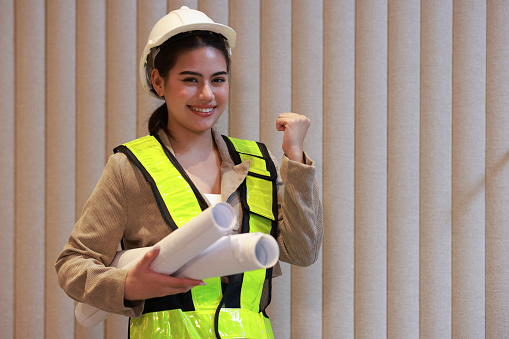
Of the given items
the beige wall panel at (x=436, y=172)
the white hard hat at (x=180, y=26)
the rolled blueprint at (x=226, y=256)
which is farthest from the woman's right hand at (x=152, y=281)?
the beige wall panel at (x=436, y=172)

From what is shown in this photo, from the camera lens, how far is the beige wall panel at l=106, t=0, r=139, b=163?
1940mm

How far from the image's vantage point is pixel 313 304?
76.3 inches

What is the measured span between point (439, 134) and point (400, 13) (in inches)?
16.0

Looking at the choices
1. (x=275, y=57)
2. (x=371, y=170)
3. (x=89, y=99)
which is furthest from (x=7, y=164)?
(x=371, y=170)

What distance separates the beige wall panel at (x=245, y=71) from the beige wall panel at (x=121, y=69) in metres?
0.32

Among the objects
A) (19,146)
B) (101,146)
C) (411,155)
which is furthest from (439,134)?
(19,146)

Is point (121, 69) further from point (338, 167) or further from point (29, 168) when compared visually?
point (338, 167)

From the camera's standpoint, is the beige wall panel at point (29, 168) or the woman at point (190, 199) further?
the beige wall panel at point (29, 168)

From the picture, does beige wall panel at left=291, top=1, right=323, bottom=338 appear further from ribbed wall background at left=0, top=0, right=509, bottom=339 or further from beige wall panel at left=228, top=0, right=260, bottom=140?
beige wall panel at left=228, top=0, right=260, bottom=140

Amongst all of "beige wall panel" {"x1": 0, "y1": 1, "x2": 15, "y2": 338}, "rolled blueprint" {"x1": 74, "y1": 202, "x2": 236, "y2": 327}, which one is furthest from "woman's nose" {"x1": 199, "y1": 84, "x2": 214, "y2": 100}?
"beige wall panel" {"x1": 0, "y1": 1, "x2": 15, "y2": 338}

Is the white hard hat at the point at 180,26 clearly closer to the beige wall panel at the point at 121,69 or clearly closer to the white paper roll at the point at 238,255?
the beige wall panel at the point at 121,69

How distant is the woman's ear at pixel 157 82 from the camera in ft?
5.06

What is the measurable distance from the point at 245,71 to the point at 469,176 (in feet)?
2.59

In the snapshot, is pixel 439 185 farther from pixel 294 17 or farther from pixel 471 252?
pixel 294 17
